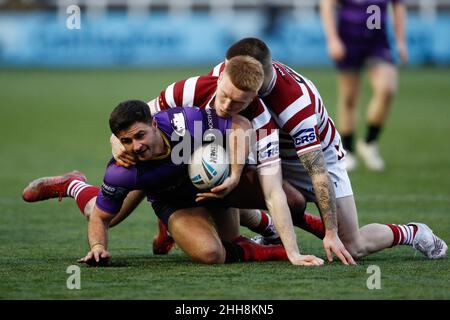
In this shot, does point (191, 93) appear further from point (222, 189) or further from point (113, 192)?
point (113, 192)

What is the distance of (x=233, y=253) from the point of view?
654 cm

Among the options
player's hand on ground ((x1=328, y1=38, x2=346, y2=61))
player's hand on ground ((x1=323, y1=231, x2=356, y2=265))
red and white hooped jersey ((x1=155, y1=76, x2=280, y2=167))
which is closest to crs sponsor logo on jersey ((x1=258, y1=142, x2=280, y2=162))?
red and white hooped jersey ((x1=155, y1=76, x2=280, y2=167))

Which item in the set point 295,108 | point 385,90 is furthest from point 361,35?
point 295,108

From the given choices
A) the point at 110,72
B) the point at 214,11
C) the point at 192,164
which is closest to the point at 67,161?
the point at 192,164

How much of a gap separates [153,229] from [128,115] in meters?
2.53

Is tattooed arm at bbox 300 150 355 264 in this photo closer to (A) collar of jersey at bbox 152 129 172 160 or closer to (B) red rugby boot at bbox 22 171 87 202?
(A) collar of jersey at bbox 152 129 172 160

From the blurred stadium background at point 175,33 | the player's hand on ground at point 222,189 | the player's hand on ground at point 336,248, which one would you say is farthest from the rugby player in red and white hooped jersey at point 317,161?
the blurred stadium background at point 175,33

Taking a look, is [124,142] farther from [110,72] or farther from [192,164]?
[110,72]

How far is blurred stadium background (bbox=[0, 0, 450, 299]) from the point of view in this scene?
222 inches

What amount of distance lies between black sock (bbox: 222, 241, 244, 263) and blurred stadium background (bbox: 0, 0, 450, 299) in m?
0.22

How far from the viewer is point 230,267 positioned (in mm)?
6223

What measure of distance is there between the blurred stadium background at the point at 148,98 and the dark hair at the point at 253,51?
1224 mm
